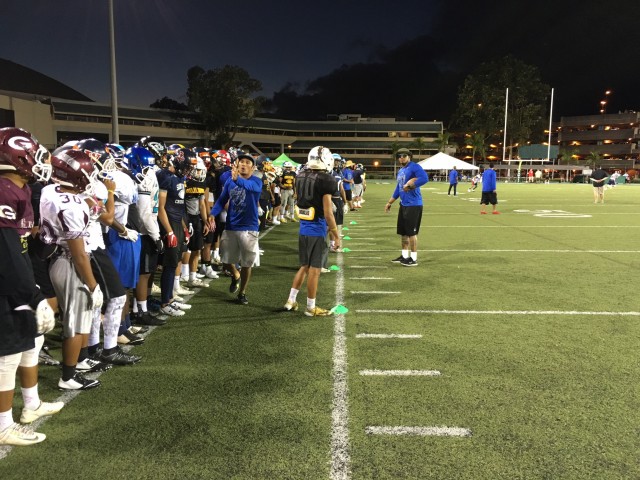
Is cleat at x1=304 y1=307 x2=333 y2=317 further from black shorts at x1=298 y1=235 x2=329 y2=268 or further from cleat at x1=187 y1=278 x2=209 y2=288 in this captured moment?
cleat at x1=187 y1=278 x2=209 y2=288

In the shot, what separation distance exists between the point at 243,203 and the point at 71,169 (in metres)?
2.79

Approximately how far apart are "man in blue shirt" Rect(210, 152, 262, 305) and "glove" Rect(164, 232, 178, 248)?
30.1 inches

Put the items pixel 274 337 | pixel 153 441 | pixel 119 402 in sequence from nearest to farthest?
pixel 153 441, pixel 119 402, pixel 274 337

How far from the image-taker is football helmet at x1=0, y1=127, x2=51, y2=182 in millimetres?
2938

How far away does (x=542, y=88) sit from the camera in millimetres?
80125

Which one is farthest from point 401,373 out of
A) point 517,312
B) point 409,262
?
point 409,262

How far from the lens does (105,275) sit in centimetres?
404

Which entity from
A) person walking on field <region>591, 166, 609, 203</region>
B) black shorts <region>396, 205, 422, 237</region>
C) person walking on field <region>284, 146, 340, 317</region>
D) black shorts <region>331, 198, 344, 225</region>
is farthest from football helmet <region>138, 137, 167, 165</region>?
person walking on field <region>591, 166, 609, 203</region>

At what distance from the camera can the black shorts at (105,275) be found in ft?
13.0

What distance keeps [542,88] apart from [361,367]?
89265 mm

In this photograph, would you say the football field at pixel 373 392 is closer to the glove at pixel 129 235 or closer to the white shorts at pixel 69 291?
the white shorts at pixel 69 291

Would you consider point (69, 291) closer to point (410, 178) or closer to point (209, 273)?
point (209, 273)

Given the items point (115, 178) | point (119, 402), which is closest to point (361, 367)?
point (119, 402)

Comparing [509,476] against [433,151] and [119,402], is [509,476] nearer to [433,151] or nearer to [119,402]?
[119,402]
